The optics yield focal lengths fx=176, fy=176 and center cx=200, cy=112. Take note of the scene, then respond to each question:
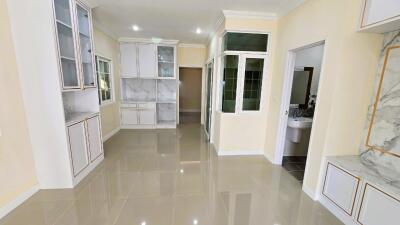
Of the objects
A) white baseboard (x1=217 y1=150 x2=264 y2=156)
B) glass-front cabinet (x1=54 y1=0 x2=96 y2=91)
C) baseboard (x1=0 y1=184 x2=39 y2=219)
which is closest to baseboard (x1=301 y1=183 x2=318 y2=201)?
white baseboard (x1=217 y1=150 x2=264 y2=156)

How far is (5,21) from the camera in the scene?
6.69ft

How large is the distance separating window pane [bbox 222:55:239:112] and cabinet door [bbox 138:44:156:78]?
9.15 ft

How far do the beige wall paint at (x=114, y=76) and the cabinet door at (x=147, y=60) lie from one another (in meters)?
0.69

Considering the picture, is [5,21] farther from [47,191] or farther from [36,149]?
[47,191]

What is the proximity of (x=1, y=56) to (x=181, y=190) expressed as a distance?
2.70 metres

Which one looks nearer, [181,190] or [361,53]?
[361,53]

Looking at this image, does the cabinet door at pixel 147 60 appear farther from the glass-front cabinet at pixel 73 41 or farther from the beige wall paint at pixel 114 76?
the glass-front cabinet at pixel 73 41

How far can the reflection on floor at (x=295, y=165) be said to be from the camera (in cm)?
303

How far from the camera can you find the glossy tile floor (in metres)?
2.00

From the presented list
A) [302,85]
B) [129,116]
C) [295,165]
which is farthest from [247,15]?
[129,116]

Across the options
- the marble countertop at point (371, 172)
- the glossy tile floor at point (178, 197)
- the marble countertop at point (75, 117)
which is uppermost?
the marble countertop at point (75, 117)

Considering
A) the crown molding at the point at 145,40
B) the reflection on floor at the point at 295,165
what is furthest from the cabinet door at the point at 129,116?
the reflection on floor at the point at 295,165

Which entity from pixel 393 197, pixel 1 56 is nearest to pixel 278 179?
pixel 393 197

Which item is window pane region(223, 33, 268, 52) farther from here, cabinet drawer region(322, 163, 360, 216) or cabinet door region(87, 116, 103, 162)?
cabinet door region(87, 116, 103, 162)
